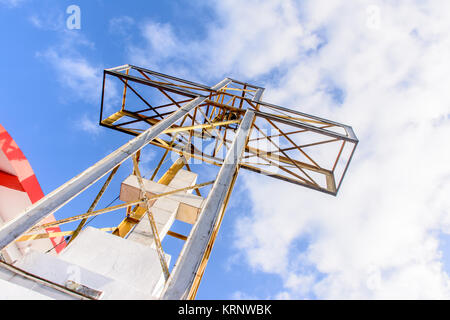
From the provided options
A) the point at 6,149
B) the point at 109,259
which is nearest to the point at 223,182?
the point at 109,259

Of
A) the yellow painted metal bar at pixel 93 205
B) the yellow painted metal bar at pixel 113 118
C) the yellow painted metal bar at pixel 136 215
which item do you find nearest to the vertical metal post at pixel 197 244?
the yellow painted metal bar at pixel 93 205

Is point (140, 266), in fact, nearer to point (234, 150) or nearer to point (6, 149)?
point (234, 150)

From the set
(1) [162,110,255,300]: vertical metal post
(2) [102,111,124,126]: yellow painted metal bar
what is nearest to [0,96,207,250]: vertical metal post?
(1) [162,110,255,300]: vertical metal post

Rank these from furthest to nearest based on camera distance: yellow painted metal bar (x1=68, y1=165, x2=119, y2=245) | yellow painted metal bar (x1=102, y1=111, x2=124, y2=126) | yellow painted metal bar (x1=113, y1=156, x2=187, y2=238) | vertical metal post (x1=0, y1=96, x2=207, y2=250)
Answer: yellow painted metal bar (x1=102, y1=111, x2=124, y2=126), yellow painted metal bar (x1=113, y1=156, x2=187, y2=238), yellow painted metal bar (x1=68, y1=165, x2=119, y2=245), vertical metal post (x1=0, y1=96, x2=207, y2=250)

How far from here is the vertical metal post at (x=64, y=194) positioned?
2.72 metres

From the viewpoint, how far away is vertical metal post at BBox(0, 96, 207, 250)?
2.72 m

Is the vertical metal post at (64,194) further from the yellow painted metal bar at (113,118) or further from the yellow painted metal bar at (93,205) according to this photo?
the yellow painted metal bar at (113,118)

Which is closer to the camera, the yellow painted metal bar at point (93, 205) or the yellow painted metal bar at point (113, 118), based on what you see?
the yellow painted metal bar at point (93, 205)

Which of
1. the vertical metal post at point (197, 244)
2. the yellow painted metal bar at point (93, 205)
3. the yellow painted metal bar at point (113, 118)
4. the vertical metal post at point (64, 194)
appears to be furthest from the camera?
the yellow painted metal bar at point (113, 118)

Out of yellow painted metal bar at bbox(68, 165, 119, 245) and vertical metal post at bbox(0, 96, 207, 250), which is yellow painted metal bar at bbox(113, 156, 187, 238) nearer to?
yellow painted metal bar at bbox(68, 165, 119, 245)

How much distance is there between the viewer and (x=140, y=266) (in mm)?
3891

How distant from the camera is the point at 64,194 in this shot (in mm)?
3299

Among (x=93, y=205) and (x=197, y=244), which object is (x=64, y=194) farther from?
(x=197, y=244)
